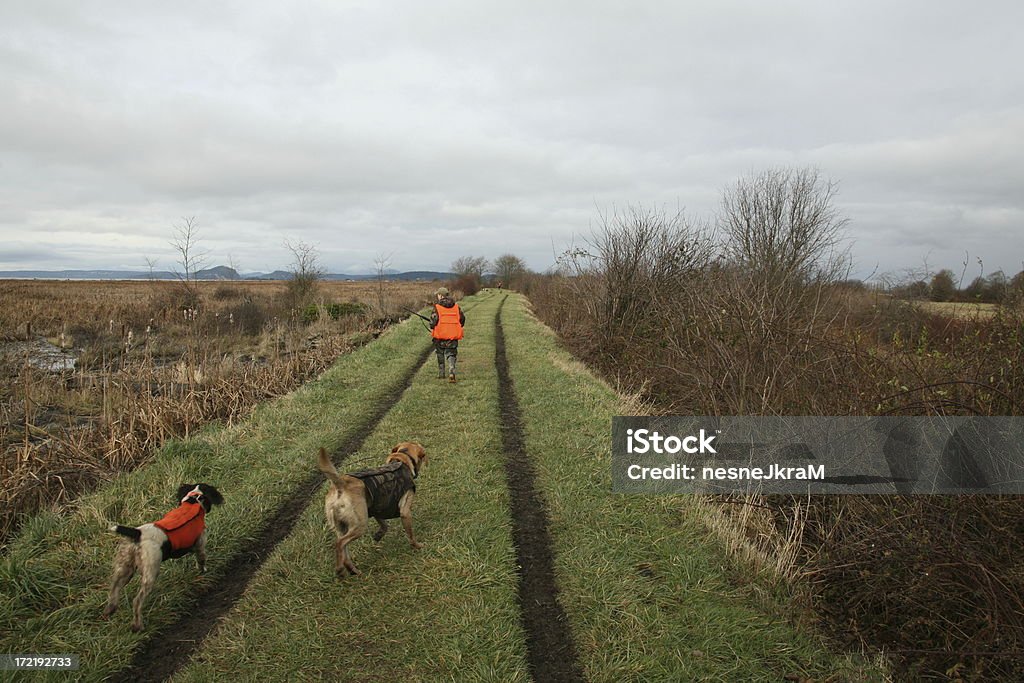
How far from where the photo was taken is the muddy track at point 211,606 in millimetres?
3492

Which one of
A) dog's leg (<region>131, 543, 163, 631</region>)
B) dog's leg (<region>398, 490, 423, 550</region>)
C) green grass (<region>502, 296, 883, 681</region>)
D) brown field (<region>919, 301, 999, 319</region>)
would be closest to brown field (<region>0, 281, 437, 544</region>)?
dog's leg (<region>131, 543, 163, 631</region>)

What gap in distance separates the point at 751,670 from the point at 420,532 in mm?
3044

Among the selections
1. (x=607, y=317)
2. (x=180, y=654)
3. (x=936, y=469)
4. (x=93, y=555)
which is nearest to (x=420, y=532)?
(x=180, y=654)

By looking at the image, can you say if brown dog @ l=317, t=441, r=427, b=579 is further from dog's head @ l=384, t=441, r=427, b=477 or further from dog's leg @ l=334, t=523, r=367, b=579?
dog's head @ l=384, t=441, r=427, b=477

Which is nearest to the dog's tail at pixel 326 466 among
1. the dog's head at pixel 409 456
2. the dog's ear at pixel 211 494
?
the dog's head at pixel 409 456

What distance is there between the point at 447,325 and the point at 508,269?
69022 millimetres

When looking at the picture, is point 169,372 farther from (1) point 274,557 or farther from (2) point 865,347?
(2) point 865,347

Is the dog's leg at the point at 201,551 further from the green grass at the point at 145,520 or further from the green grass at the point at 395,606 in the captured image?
the green grass at the point at 395,606

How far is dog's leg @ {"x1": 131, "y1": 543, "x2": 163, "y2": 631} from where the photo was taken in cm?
370

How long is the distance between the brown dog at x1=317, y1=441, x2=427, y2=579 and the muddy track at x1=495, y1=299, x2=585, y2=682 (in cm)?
105

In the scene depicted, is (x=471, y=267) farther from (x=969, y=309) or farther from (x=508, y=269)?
(x=969, y=309)

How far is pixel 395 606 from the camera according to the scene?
408cm

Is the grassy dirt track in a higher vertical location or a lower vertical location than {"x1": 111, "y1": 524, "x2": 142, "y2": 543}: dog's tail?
lower

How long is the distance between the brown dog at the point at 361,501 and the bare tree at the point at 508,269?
230ft
